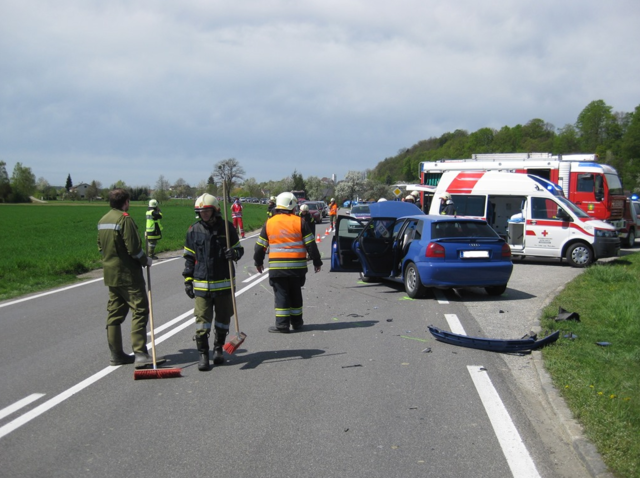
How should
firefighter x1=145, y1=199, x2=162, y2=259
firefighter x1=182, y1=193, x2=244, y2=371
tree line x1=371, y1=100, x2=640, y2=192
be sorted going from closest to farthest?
1. firefighter x1=182, y1=193, x2=244, y2=371
2. firefighter x1=145, y1=199, x2=162, y2=259
3. tree line x1=371, y1=100, x2=640, y2=192

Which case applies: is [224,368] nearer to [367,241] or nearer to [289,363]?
[289,363]

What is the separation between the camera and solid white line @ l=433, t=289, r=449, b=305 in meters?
10.7

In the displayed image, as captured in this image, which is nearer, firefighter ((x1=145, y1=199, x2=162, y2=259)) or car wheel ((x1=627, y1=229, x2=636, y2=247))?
firefighter ((x1=145, y1=199, x2=162, y2=259))

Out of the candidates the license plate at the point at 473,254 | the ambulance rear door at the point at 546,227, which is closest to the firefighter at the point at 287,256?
the license plate at the point at 473,254

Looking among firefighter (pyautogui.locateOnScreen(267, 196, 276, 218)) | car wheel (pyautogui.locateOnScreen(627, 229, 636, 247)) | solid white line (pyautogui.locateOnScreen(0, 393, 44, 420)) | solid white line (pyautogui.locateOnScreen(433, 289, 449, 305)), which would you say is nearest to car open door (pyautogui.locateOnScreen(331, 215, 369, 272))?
solid white line (pyautogui.locateOnScreen(433, 289, 449, 305))

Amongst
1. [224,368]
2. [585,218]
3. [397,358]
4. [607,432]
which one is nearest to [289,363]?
[224,368]

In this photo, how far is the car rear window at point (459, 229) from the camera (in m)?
10.8

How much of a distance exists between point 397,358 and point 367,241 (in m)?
5.19

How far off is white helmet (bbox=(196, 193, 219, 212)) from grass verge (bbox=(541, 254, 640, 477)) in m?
3.87

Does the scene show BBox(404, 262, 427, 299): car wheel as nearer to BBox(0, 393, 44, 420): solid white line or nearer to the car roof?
the car roof

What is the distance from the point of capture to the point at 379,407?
206 inches

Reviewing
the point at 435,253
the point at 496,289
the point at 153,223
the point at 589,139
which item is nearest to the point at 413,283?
the point at 435,253

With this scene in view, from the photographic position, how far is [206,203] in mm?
6586

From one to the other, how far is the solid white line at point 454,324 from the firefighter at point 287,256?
6.90ft
